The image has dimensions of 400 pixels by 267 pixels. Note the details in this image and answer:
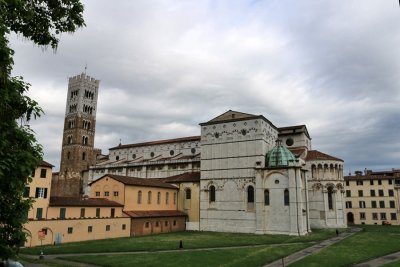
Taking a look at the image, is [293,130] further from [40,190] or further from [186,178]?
[40,190]

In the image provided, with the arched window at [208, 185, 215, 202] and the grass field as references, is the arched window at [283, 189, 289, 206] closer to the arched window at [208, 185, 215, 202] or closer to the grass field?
the grass field

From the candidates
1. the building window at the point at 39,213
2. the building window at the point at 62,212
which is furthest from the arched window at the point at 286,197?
the building window at the point at 39,213

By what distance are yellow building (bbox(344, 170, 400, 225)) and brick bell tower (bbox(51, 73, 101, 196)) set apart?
6375cm

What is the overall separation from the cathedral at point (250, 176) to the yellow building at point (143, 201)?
1889mm

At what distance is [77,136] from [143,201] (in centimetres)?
4302

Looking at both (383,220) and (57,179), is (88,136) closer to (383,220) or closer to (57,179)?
(57,179)

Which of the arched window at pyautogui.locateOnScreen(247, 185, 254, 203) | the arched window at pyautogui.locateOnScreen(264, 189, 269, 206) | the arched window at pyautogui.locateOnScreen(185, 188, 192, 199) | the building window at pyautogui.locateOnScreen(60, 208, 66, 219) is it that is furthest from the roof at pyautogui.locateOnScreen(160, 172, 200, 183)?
the building window at pyautogui.locateOnScreen(60, 208, 66, 219)

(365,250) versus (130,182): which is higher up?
(130,182)

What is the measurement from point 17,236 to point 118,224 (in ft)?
116

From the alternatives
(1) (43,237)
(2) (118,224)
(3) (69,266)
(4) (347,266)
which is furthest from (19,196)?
(2) (118,224)

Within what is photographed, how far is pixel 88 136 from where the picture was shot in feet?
281

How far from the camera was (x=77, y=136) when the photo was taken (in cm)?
8306

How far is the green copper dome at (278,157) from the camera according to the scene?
48.0m

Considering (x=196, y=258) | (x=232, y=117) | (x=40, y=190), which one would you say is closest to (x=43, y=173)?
(x=40, y=190)
